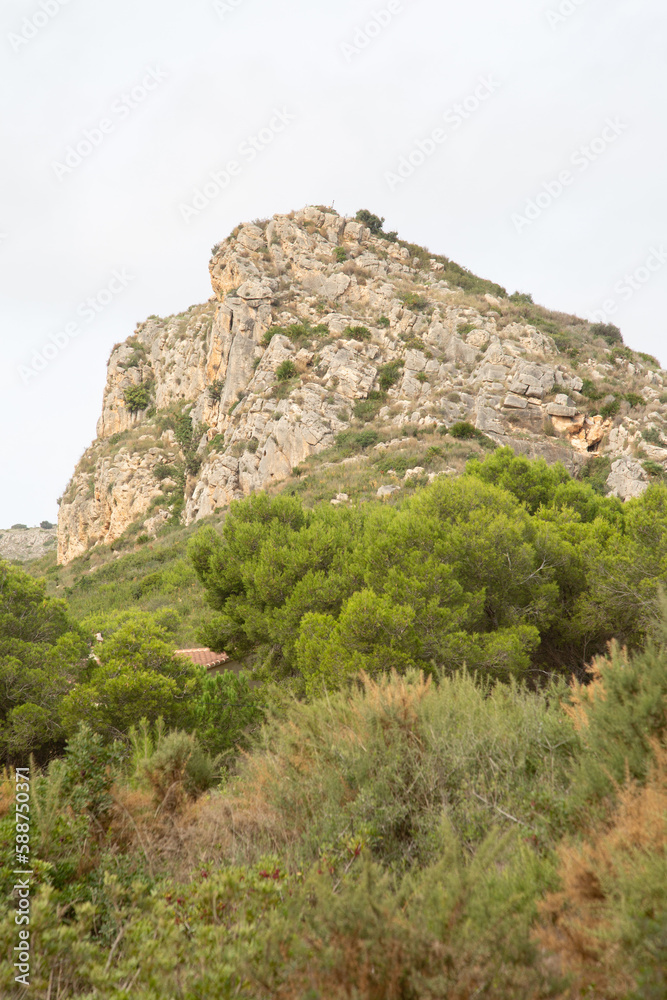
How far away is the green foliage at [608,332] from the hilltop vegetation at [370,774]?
35.4 metres

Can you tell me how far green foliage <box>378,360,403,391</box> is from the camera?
37.2 metres

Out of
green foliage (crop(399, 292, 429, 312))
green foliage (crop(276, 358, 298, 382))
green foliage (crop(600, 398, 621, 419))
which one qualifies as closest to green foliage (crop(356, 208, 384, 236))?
green foliage (crop(399, 292, 429, 312))

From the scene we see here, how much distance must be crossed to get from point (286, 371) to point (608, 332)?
27.7m

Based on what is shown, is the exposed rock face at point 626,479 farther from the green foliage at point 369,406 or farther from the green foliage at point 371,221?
the green foliage at point 371,221

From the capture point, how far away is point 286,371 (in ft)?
123

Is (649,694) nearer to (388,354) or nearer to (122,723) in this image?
(122,723)

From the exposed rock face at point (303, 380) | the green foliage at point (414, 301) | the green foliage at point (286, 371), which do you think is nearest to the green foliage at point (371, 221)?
the exposed rock face at point (303, 380)

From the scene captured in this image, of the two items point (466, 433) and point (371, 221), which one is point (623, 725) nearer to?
point (466, 433)

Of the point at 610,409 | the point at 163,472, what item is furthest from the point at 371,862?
the point at 163,472

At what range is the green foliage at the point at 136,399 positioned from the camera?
159 ft

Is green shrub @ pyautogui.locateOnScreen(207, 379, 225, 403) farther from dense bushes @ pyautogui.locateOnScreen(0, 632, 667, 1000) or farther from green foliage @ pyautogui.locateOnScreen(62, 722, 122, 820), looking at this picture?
green foliage @ pyautogui.locateOnScreen(62, 722, 122, 820)

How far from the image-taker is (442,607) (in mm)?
10750

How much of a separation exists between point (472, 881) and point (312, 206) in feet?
174

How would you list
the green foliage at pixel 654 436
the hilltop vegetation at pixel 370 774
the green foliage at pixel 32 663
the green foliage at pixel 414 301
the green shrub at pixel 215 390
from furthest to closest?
the green shrub at pixel 215 390 < the green foliage at pixel 414 301 < the green foliage at pixel 654 436 < the green foliage at pixel 32 663 < the hilltop vegetation at pixel 370 774
